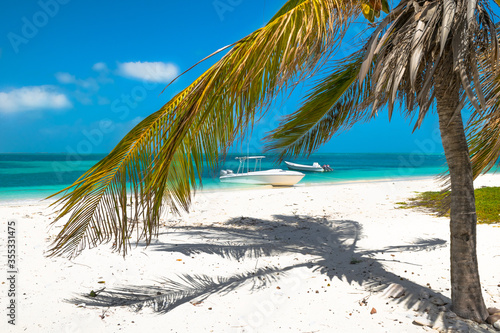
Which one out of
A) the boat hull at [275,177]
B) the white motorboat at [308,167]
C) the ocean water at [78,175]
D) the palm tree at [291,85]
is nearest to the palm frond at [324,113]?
the ocean water at [78,175]

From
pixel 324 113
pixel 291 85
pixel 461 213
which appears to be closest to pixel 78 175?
pixel 324 113

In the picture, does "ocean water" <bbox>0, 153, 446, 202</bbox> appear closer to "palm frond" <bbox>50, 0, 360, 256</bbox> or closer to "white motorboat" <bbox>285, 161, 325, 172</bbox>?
"palm frond" <bbox>50, 0, 360, 256</bbox>

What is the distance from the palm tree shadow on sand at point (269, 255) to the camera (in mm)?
3502

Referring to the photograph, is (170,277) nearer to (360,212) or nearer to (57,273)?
(57,273)

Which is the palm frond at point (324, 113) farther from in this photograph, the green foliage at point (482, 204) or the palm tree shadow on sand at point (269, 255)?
the green foliage at point (482, 204)

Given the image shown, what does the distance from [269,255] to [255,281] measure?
93 centimetres

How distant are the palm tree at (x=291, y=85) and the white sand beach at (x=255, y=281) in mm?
749

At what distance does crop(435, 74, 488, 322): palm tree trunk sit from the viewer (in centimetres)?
294

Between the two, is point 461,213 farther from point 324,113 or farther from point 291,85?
point 324,113

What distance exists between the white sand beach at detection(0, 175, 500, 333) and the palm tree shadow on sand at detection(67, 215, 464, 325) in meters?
0.02

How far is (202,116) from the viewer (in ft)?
8.91

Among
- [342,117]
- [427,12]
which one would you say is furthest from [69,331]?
[342,117]

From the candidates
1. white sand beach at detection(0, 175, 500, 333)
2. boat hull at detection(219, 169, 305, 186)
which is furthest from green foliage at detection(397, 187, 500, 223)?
boat hull at detection(219, 169, 305, 186)

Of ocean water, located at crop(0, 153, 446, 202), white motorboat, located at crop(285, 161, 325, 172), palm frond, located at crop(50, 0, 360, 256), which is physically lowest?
ocean water, located at crop(0, 153, 446, 202)
